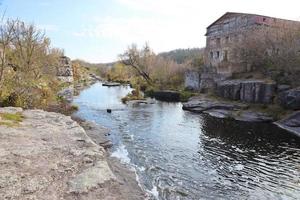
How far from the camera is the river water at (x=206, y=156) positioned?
1912 centimetres

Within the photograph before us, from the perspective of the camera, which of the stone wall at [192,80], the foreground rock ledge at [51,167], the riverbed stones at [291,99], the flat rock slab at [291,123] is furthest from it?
the stone wall at [192,80]

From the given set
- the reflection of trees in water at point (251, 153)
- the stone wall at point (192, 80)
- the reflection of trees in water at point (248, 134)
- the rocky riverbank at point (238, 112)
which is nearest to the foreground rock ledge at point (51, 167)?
the reflection of trees in water at point (251, 153)

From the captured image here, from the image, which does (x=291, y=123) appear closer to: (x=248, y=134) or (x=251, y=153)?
(x=248, y=134)

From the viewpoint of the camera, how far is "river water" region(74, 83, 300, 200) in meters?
19.1

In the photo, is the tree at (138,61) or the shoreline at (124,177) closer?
the shoreline at (124,177)

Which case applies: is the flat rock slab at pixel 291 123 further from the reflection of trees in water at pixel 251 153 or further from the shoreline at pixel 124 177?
the shoreline at pixel 124 177

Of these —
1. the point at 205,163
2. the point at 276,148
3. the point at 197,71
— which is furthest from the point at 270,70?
the point at 205,163

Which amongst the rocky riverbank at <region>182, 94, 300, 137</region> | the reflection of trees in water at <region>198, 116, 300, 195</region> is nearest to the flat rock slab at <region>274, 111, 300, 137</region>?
the rocky riverbank at <region>182, 94, 300, 137</region>

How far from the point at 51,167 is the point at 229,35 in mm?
63612

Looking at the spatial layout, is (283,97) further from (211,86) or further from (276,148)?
(211,86)

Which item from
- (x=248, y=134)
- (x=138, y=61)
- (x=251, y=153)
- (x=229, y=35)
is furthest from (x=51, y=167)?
(x=138, y=61)

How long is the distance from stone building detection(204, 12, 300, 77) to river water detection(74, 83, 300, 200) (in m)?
21.1

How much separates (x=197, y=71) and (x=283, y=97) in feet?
90.7

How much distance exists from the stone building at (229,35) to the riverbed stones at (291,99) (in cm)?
1556
